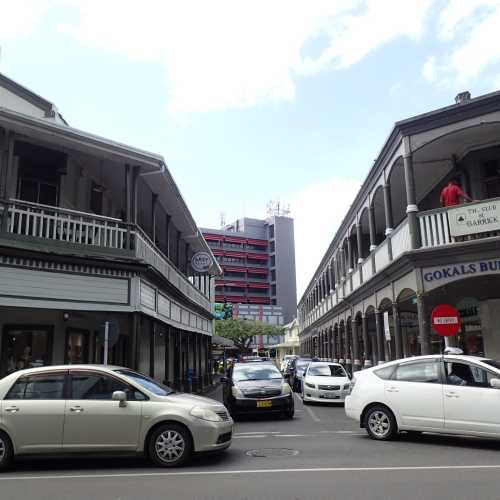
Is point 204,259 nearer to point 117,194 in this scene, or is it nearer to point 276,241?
point 117,194

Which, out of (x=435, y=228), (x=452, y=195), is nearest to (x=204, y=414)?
(x=435, y=228)

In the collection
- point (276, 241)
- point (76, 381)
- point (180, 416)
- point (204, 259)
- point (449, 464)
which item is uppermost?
point (276, 241)

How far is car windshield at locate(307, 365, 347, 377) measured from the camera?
1959 cm

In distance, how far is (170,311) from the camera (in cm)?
1822

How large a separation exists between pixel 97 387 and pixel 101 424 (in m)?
0.61

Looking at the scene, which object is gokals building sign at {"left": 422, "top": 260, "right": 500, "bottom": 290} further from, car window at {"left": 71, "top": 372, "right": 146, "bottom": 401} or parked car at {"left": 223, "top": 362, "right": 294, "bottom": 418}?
car window at {"left": 71, "top": 372, "right": 146, "bottom": 401}

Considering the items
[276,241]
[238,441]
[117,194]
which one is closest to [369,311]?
[117,194]

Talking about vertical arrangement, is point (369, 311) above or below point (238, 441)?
above

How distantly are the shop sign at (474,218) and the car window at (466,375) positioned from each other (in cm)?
519

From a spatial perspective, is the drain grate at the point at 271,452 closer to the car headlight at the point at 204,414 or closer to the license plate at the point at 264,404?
the car headlight at the point at 204,414

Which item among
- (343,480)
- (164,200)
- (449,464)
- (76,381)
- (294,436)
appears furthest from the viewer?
(164,200)

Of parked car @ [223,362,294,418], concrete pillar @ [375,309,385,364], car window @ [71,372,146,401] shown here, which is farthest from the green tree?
car window @ [71,372,146,401]

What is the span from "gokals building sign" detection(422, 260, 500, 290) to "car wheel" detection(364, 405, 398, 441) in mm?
5222

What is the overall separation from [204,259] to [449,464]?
17.2 m
